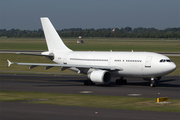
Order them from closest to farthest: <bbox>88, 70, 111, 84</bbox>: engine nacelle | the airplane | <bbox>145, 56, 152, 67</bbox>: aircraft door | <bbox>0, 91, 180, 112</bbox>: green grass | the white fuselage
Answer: <bbox>0, 91, 180, 112</bbox>: green grass, the white fuselage, the airplane, <bbox>145, 56, 152, 67</bbox>: aircraft door, <bbox>88, 70, 111, 84</bbox>: engine nacelle

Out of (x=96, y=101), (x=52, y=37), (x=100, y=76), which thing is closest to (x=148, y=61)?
(x=100, y=76)

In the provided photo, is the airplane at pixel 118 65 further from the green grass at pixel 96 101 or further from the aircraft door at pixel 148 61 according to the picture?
the green grass at pixel 96 101

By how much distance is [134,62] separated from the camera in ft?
133

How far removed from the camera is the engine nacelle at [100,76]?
39969 mm

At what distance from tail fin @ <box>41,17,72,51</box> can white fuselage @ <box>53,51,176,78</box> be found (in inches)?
208

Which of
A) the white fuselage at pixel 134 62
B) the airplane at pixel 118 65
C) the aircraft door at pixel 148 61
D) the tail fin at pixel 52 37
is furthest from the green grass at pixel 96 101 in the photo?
the tail fin at pixel 52 37

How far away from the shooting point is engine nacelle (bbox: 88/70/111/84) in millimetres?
39969

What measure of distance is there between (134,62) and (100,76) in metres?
4.77

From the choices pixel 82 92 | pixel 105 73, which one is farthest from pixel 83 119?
pixel 105 73

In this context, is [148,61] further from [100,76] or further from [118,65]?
[100,76]

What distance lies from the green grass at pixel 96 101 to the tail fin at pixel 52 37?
55.3 feet

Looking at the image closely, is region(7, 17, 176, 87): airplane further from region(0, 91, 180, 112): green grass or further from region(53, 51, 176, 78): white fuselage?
region(0, 91, 180, 112): green grass

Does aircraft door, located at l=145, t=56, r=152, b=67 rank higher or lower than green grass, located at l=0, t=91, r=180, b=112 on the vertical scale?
higher

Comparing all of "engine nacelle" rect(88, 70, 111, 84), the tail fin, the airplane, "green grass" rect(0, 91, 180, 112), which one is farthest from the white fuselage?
"green grass" rect(0, 91, 180, 112)
